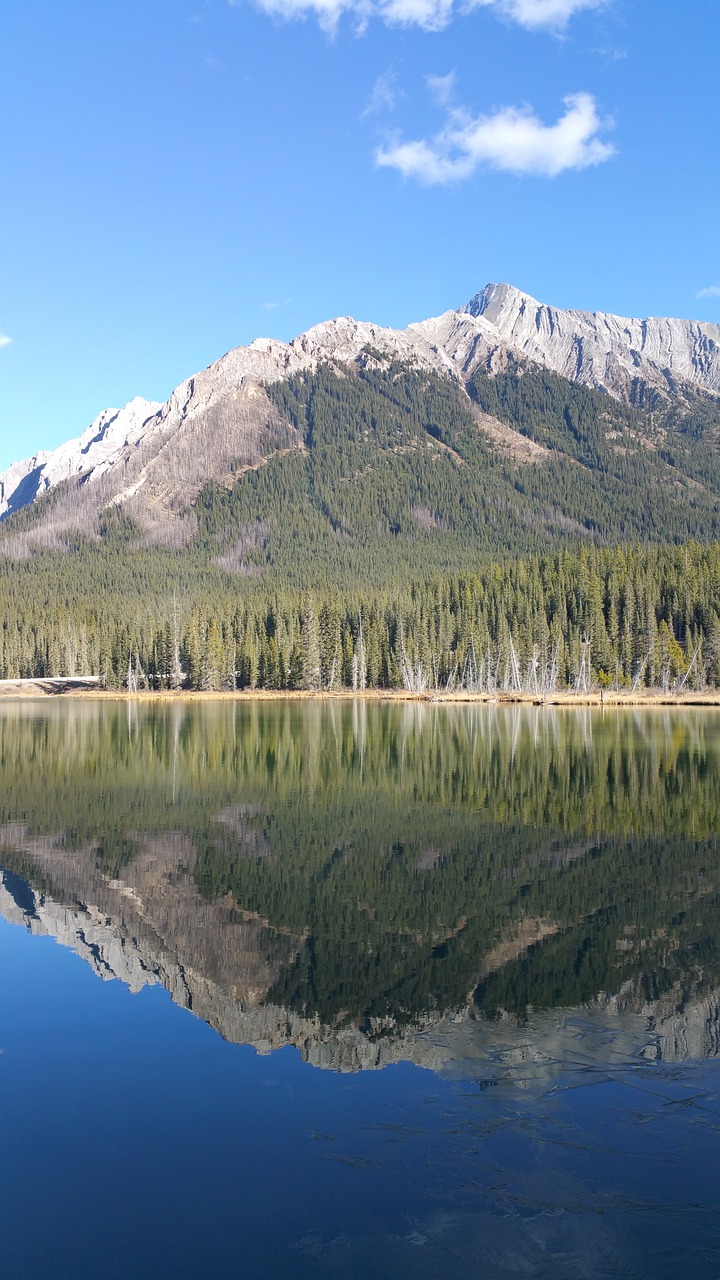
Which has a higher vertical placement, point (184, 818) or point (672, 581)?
point (672, 581)

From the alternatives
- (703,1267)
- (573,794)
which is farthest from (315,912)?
(573,794)

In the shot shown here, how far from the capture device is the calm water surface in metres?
A: 9.19

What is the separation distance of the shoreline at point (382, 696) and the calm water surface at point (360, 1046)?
88442 mm

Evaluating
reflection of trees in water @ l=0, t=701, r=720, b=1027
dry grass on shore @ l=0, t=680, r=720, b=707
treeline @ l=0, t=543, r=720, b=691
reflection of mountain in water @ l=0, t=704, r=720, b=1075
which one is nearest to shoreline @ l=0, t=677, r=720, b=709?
dry grass on shore @ l=0, t=680, r=720, b=707

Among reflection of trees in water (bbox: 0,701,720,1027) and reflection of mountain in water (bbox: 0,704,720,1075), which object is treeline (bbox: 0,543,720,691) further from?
reflection of mountain in water (bbox: 0,704,720,1075)

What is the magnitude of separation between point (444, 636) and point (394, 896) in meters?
126

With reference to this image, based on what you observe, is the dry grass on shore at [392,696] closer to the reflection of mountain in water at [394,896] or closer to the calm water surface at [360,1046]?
the reflection of mountain in water at [394,896]

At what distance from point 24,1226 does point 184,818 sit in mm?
23032

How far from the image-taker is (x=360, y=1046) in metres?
13.5

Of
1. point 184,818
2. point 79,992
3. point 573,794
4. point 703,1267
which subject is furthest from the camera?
point 573,794

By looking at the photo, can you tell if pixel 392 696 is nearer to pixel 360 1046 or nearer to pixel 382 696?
pixel 382 696

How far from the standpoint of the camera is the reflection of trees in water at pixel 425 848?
16.4m

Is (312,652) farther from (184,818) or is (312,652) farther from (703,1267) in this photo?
(703,1267)

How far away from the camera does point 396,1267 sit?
8578 millimetres
